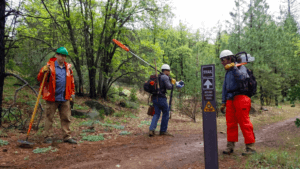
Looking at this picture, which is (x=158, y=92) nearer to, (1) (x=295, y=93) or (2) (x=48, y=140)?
(2) (x=48, y=140)

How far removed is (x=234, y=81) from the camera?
416cm

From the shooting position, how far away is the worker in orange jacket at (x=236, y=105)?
152 inches

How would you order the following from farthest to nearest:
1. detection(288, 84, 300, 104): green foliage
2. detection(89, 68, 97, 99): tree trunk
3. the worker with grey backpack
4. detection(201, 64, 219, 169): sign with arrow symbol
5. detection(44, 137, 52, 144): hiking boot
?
detection(89, 68, 97, 99): tree trunk → the worker with grey backpack → detection(44, 137, 52, 144): hiking boot → detection(288, 84, 300, 104): green foliage → detection(201, 64, 219, 169): sign with arrow symbol

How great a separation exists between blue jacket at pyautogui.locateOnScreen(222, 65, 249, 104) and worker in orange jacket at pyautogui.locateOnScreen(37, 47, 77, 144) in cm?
420

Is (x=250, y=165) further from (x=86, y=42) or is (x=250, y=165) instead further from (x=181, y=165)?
(x=86, y=42)

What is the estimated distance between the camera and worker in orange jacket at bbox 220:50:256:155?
3.87 m

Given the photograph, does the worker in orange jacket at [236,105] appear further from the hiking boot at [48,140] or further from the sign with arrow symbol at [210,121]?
the hiking boot at [48,140]

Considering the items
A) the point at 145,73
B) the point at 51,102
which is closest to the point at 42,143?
the point at 51,102

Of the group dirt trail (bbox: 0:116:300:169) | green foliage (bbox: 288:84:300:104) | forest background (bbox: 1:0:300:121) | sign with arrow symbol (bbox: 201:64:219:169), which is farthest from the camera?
forest background (bbox: 1:0:300:121)

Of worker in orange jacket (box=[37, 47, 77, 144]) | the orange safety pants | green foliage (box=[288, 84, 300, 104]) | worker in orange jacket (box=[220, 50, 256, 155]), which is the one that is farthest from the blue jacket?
worker in orange jacket (box=[37, 47, 77, 144])

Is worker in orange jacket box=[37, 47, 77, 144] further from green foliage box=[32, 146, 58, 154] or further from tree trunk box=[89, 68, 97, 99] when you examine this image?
tree trunk box=[89, 68, 97, 99]

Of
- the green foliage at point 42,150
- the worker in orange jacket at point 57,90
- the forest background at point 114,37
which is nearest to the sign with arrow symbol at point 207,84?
the green foliage at point 42,150

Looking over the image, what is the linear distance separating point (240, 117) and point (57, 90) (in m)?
4.64

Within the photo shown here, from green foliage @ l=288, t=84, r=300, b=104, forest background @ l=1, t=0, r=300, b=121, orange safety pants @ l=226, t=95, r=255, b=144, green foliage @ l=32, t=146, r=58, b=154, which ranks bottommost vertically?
green foliage @ l=32, t=146, r=58, b=154
